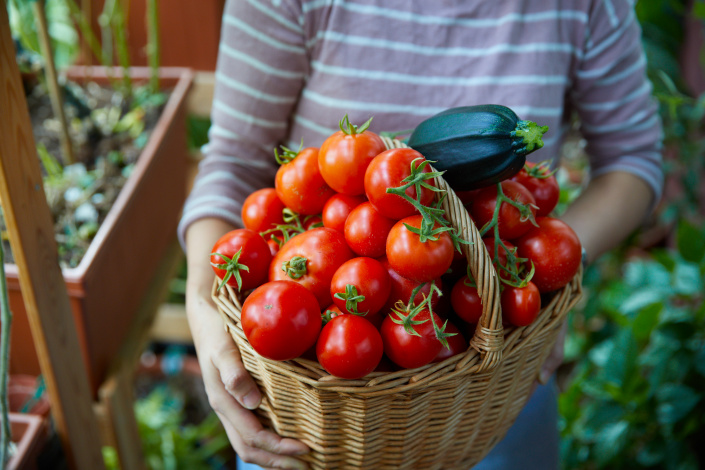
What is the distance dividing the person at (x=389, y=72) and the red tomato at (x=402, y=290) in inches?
11.6

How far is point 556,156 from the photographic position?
3.38 ft

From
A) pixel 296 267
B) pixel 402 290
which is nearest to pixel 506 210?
pixel 402 290

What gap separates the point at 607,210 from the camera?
1.00 meters

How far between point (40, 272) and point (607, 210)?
36.4 inches

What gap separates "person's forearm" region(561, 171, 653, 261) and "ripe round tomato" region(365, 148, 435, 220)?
48 cm

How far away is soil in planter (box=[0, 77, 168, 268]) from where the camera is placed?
3.70 ft

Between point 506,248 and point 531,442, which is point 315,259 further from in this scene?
point 531,442

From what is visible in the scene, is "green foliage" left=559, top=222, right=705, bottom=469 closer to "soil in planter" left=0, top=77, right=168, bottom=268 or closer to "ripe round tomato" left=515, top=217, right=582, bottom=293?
"ripe round tomato" left=515, top=217, right=582, bottom=293

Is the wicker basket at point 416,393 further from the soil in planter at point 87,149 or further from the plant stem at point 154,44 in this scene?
the plant stem at point 154,44

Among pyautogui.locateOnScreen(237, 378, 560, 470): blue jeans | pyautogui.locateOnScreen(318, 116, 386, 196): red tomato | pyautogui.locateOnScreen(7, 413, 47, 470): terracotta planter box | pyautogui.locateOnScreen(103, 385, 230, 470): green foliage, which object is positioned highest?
pyautogui.locateOnScreen(318, 116, 386, 196): red tomato

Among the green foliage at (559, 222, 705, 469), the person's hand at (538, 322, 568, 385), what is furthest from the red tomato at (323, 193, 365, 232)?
the green foliage at (559, 222, 705, 469)

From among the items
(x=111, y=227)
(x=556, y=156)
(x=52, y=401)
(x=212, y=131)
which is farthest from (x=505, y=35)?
(x=52, y=401)

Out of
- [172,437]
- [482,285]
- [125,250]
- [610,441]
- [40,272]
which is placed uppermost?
[482,285]

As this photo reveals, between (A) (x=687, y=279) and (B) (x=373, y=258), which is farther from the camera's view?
(A) (x=687, y=279)
